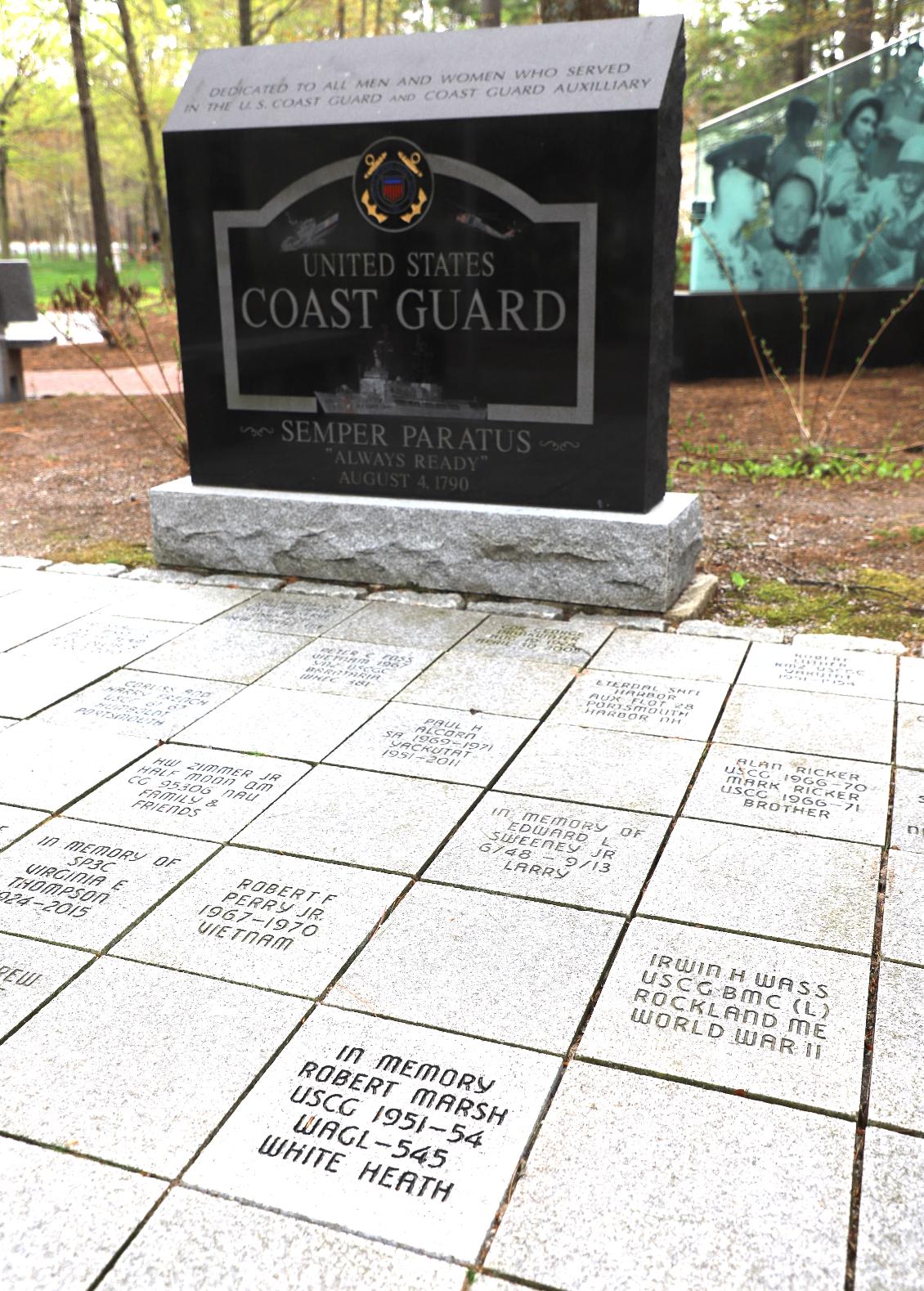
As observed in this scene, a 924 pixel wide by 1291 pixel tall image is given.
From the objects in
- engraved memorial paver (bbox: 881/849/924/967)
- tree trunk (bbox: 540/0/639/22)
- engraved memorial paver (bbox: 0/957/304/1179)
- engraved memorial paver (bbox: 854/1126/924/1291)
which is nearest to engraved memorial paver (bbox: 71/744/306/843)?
engraved memorial paver (bbox: 0/957/304/1179)

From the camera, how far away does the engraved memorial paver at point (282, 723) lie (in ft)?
13.0

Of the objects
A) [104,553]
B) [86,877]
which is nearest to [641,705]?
[86,877]

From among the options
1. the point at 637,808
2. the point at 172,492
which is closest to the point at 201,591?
the point at 172,492

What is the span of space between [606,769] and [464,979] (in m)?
1.26

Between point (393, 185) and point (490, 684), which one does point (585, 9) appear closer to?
point (393, 185)

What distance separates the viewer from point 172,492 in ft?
19.6

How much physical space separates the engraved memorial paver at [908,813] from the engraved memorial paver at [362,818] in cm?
127

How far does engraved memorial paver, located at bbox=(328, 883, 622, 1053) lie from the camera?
251cm

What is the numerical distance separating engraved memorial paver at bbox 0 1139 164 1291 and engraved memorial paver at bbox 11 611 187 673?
2.83m

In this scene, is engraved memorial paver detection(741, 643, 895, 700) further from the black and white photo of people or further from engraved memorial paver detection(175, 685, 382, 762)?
the black and white photo of people

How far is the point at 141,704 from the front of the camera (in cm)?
435

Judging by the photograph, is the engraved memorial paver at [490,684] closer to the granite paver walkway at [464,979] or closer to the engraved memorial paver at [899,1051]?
the granite paver walkway at [464,979]

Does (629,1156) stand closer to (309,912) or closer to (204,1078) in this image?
(204,1078)

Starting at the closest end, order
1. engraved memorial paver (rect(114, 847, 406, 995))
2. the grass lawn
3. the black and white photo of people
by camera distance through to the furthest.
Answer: engraved memorial paver (rect(114, 847, 406, 995)), the black and white photo of people, the grass lawn
